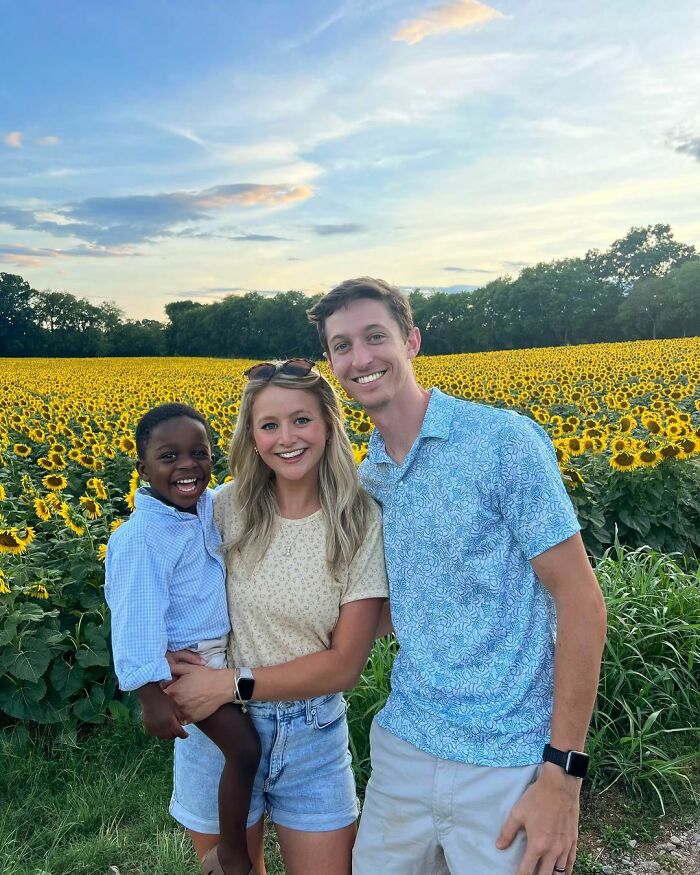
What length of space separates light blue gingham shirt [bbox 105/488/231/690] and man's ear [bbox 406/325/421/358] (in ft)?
2.84

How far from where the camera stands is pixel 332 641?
94.1 inches

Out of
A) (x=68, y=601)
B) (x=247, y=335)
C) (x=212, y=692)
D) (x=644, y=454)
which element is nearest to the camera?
(x=212, y=692)

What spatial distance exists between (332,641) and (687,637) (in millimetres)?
3079

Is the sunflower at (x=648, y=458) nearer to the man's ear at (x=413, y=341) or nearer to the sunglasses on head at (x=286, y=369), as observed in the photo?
the man's ear at (x=413, y=341)

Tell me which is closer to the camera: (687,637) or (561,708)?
(561,708)

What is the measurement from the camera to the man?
2.11m

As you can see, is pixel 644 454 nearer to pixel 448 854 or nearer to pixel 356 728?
pixel 356 728

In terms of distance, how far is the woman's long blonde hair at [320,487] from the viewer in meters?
2.36

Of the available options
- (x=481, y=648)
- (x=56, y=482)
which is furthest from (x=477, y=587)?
(x=56, y=482)

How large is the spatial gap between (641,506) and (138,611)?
5545 millimetres

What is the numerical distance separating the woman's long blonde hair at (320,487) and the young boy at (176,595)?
13 cm

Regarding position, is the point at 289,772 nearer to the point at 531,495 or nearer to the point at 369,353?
the point at 531,495

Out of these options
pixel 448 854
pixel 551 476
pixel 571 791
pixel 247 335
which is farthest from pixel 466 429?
pixel 247 335

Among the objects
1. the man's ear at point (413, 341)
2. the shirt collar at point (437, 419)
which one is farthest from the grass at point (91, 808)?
the man's ear at point (413, 341)
